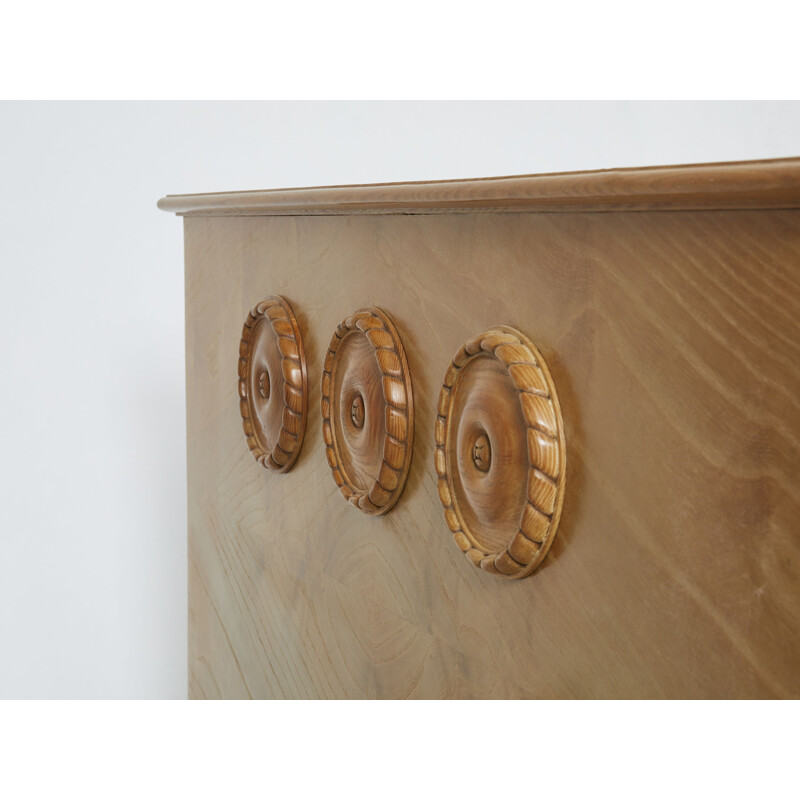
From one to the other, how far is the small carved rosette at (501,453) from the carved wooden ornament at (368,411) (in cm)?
7

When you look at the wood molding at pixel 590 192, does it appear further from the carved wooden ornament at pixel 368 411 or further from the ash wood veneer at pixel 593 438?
the carved wooden ornament at pixel 368 411

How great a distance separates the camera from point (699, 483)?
0.54 meters

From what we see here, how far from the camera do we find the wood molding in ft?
1.52

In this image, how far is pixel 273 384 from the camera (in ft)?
3.41

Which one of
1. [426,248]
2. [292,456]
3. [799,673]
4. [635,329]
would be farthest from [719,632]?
[292,456]

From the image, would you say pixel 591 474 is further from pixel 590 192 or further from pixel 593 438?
pixel 590 192

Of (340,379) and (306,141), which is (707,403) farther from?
(306,141)

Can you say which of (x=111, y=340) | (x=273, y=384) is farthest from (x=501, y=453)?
(x=111, y=340)

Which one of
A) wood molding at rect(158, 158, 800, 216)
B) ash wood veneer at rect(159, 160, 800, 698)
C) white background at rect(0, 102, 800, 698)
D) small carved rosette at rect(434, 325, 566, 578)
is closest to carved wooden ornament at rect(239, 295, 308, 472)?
ash wood veneer at rect(159, 160, 800, 698)

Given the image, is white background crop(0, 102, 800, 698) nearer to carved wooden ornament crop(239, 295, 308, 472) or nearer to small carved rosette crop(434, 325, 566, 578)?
carved wooden ornament crop(239, 295, 308, 472)

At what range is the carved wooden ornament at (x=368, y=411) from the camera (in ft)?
2.66

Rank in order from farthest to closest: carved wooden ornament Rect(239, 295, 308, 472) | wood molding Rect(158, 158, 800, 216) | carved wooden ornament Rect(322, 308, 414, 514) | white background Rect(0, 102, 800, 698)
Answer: white background Rect(0, 102, 800, 698) < carved wooden ornament Rect(239, 295, 308, 472) < carved wooden ornament Rect(322, 308, 414, 514) < wood molding Rect(158, 158, 800, 216)

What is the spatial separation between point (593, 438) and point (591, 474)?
0.9 inches

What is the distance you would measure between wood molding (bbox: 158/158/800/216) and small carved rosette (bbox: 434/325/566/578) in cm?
10
